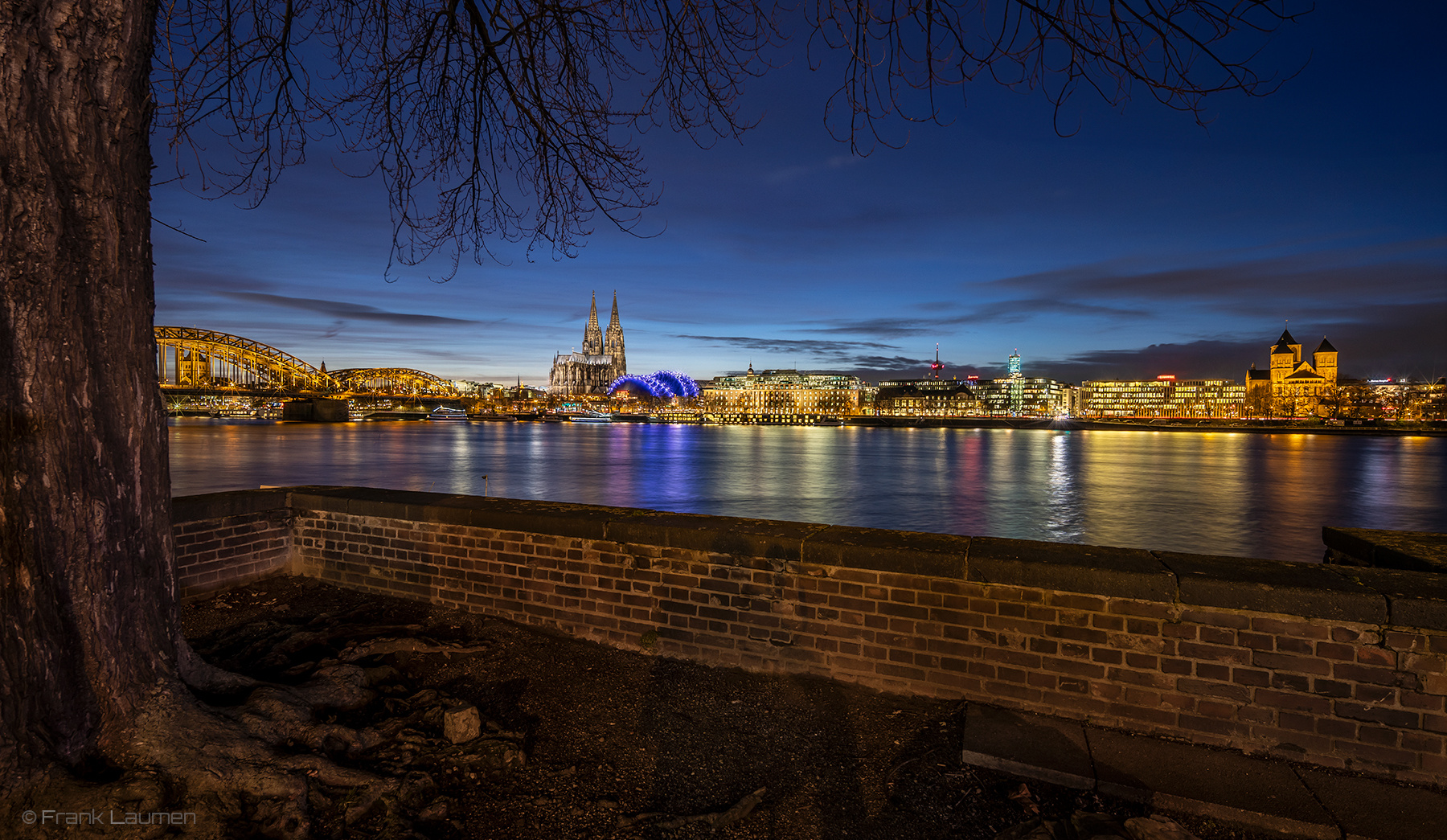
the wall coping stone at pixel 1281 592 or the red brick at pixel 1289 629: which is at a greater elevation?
the wall coping stone at pixel 1281 592

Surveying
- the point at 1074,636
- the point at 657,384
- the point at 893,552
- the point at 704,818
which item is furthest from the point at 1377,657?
the point at 657,384

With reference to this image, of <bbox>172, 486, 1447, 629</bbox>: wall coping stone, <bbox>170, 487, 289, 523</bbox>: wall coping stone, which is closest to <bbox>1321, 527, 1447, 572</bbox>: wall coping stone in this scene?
<bbox>172, 486, 1447, 629</bbox>: wall coping stone

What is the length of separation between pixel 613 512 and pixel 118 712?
3.06 meters

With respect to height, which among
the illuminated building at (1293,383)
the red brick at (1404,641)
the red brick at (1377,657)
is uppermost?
the illuminated building at (1293,383)

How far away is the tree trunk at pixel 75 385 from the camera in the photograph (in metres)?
2.58

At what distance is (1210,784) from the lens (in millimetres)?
3305

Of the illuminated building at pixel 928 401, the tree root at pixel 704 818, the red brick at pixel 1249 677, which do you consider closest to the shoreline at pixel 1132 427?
the illuminated building at pixel 928 401

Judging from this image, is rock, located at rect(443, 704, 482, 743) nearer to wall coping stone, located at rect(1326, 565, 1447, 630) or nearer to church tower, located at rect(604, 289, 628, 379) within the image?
wall coping stone, located at rect(1326, 565, 1447, 630)

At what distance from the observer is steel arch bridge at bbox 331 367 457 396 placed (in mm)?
109688

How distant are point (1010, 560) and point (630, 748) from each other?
2.46 meters

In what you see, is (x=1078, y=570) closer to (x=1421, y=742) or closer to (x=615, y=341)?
(x=1421, y=742)

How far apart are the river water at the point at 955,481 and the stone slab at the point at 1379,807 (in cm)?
1408

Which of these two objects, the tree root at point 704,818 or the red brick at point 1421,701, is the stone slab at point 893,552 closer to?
the tree root at point 704,818

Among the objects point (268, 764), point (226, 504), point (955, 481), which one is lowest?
point (955, 481)
